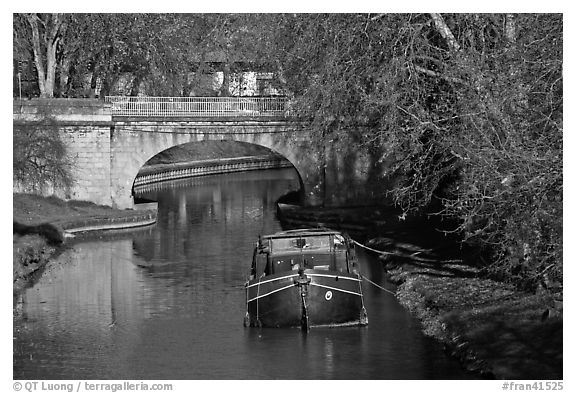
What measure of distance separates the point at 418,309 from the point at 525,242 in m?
5.97

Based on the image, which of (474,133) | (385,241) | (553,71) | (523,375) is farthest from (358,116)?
(523,375)

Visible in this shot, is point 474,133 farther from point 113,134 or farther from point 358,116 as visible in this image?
point 113,134

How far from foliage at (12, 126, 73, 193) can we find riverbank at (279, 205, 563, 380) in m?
19.1

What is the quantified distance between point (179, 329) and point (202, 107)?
31.2m

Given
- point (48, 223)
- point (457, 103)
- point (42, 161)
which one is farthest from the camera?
point (42, 161)

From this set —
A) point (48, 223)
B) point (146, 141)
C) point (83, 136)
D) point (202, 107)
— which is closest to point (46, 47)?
point (83, 136)

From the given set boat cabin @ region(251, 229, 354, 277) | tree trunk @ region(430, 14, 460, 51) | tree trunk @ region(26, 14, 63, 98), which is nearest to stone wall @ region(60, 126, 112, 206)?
tree trunk @ region(26, 14, 63, 98)

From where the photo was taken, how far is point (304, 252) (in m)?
37.7

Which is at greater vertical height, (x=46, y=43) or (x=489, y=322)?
(x=46, y=43)

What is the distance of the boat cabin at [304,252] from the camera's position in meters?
37.1

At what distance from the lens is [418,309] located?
3700cm

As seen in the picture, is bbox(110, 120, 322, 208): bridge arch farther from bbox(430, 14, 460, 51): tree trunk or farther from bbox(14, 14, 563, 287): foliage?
bbox(430, 14, 460, 51): tree trunk

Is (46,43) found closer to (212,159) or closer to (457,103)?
(212,159)

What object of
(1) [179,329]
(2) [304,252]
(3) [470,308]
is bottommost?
(1) [179,329]
